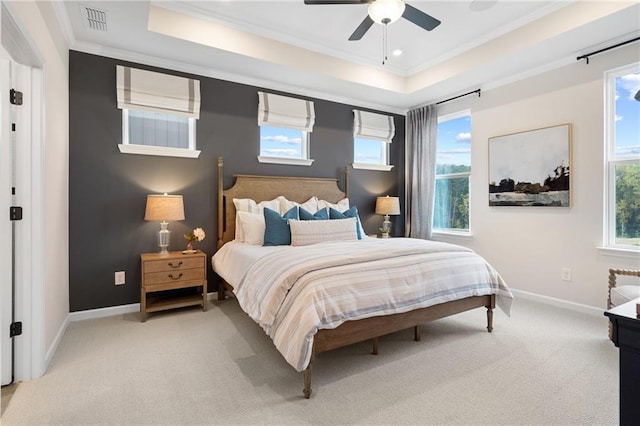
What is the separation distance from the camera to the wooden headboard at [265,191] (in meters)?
3.87

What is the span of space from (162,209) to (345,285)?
6.94 feet

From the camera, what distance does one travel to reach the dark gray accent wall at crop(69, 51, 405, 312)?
10.4ft

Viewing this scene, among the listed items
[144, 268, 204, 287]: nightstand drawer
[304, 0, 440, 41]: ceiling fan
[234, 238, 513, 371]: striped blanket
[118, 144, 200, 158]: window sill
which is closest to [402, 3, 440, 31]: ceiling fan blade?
[304, 0, 440, 41]: ceiling fan

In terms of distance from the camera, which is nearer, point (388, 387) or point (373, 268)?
point (388, 387)

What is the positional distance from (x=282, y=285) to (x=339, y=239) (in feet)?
4.86

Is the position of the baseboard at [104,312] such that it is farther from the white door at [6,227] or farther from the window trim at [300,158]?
the window trim at [300,158]

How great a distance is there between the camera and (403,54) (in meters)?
4.11

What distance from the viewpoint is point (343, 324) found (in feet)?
6.86

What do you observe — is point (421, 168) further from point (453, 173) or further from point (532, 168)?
point (532, 168)

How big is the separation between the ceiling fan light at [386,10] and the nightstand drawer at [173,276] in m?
2.85

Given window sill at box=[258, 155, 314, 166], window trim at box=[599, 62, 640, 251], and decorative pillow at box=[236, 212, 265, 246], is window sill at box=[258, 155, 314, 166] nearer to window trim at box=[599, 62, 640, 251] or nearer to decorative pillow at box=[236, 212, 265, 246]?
decorative pillow at box=[236, 212, 265, 246]

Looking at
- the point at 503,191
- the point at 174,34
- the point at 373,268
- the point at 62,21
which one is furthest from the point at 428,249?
the point at 62,21

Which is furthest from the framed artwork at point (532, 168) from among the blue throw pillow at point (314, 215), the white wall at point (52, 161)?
the white wall at point (52, 161)

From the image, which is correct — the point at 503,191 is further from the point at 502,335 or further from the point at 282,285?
the point at 282,285
